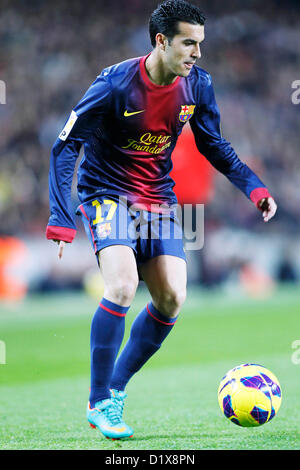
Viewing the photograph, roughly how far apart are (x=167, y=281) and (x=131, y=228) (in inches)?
13.3

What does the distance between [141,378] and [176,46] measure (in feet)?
11.2

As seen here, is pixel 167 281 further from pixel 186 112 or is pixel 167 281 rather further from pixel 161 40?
pixel 161 40

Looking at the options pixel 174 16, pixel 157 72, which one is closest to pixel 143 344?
pixel 157 72

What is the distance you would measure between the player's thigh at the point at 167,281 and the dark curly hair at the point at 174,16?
1164mm

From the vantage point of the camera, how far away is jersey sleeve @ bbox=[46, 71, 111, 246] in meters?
3.60

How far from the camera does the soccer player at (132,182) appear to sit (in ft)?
11.3

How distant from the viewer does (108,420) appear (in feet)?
11.1

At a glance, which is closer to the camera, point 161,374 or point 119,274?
point 119,274

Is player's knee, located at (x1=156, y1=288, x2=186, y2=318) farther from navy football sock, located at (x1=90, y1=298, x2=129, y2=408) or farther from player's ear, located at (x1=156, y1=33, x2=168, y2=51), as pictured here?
player's ear, located at (x1=156, y1=33, x2=168, y2=51)

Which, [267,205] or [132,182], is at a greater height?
[132,182]

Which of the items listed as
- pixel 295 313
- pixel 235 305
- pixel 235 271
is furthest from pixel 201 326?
pixel 235 271

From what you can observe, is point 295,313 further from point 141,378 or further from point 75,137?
point 75,137

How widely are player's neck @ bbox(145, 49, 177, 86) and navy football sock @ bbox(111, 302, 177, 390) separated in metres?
Answer: 1.22
